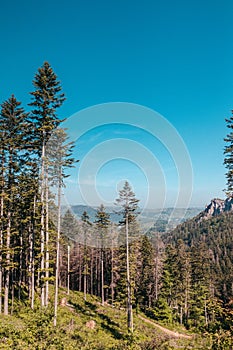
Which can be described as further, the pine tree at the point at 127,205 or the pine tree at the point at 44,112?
the pine tree at the point at 127,205

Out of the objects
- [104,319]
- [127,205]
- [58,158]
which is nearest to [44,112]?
[58,158]

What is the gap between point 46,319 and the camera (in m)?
12.1

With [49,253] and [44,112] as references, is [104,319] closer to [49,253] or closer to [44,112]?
[49,253]

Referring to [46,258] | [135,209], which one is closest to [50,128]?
[46,258]

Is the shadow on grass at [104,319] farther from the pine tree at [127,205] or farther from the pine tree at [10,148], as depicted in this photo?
the pine tree at [10,148]

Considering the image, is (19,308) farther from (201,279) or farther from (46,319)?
(201,279)

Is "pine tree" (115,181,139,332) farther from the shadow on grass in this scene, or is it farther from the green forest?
the shadow on grass

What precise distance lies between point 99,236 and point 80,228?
15.3 ft

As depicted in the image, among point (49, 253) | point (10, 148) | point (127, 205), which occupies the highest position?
point (10, 148)

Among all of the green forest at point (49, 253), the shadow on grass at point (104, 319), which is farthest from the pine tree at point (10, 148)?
the shadow on grass at point (104, 319)

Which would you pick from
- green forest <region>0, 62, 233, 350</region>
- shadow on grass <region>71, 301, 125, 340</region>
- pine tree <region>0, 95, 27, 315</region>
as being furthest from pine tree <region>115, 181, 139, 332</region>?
pine tree <region>0, 95, 27, 315</region>

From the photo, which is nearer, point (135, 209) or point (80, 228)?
point (135, 209)

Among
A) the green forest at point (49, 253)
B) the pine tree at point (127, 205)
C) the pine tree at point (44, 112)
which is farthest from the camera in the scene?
the pine tree at point (127, 205)

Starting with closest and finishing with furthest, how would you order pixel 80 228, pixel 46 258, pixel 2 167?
pixel 46 258, pixel 2 167, pixel 80 228
